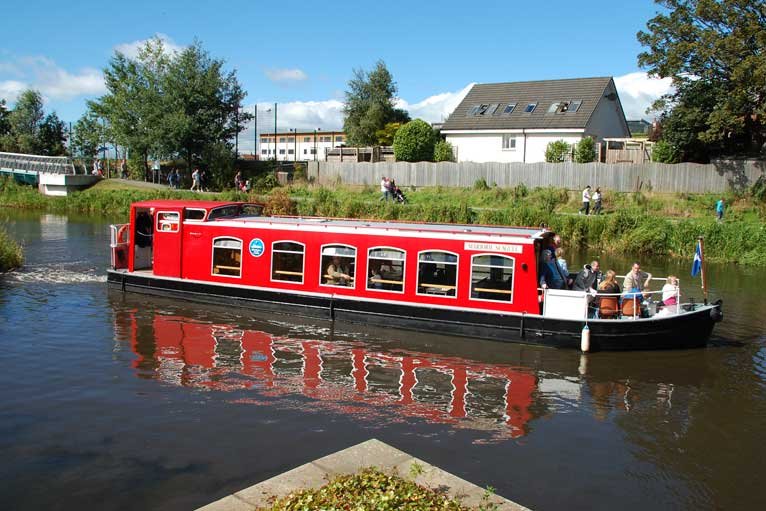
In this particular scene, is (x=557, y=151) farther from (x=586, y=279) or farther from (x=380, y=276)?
(x=380, y=276)

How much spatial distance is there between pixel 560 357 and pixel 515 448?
203 inches

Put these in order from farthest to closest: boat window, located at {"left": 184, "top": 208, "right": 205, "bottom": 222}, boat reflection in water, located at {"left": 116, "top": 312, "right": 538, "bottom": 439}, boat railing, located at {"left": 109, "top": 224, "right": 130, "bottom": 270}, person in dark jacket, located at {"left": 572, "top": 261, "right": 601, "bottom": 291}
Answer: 1. boat railing, located at {"left": 109, "top": 224, "right": 130, "bottom": 270}
2. boat window, located at {"left": 184, "top": 208, "right": 205, "bottom": 222}
3. person in dark jacket, located at {"left": 572, "top": 261, "right": 601, "bottom": 291}
4. boat reflection in water, located at {"left": 116, "top": 312, "right": 538, "bottom": 439}

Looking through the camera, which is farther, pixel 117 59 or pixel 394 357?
pixel 117 59

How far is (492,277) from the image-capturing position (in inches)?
641

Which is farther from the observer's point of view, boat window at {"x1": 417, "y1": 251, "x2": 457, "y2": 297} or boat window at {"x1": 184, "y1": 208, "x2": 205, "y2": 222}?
boat window at {"x1": 184, "y1": 208, "x2": 205, "y2": 222}

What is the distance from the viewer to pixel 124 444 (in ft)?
33.4

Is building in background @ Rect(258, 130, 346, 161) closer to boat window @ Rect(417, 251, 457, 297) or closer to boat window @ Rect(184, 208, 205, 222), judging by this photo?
boat window @ Rect(184, 208, 205, 222)

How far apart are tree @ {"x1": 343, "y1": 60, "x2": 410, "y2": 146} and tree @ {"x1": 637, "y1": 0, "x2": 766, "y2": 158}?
24927 mm

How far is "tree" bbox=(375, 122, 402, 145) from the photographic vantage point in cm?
5278

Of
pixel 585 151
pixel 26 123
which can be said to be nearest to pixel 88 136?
pixel 26 123

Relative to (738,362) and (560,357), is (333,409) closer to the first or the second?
(560,357)

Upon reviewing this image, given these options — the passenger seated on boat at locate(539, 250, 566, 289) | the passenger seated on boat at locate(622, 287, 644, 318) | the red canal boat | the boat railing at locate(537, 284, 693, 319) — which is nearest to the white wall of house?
the red canal boat

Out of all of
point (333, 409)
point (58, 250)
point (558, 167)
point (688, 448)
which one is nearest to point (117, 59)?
point (58, 250)

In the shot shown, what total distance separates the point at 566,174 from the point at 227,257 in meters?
25.5
